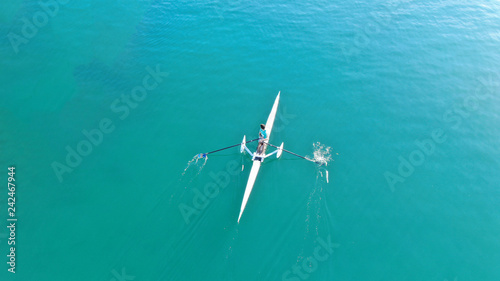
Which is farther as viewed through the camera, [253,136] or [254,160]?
[253,136]

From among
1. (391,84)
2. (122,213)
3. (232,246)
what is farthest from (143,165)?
(391,84)

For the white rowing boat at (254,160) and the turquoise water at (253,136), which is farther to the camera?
the white rowing boat at (254,160)

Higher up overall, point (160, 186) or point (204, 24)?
point (204, 24)

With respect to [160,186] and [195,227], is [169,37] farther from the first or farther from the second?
[195,227]

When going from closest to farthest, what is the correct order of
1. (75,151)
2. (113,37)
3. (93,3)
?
1. (75,151)
2. (113,37)
3. (93,3)

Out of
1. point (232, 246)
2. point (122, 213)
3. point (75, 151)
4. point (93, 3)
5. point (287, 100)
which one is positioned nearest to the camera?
point (232, 246)

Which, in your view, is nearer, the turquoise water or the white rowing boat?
the turquoise water

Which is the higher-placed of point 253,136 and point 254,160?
point 253,136

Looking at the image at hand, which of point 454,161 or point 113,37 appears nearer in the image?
point 454,161
